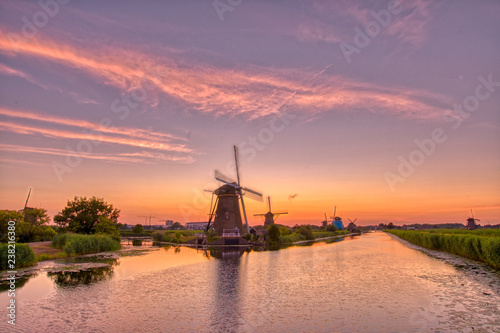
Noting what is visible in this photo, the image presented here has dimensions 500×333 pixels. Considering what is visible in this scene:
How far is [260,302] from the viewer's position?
567 inches

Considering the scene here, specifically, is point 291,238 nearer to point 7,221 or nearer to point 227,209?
point 227,209

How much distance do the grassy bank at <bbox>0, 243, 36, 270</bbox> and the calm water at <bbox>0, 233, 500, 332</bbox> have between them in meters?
3.38

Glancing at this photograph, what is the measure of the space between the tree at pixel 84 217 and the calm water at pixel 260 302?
24.6 meters

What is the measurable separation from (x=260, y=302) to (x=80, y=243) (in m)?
28.7

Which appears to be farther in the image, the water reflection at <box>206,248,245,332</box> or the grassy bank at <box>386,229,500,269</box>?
the grassy bank at <box>386,229,500,269</box>

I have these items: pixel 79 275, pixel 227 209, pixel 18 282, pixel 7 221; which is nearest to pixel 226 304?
pixel 79 275

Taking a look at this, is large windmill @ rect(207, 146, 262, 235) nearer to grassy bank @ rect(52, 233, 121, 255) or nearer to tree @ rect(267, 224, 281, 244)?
tree @ rect(267, 224, 281, 244)

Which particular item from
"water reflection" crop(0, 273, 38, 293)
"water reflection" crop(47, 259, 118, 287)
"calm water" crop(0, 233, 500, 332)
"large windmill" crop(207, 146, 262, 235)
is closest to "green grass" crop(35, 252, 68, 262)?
"water reflection" crop(47, 259, 118, 287)

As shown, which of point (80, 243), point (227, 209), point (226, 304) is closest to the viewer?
point (226, 304)

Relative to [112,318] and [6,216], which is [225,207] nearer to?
[6,216]

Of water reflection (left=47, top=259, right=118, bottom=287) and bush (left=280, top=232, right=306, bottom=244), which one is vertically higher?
bush (left=280, top=232, right=306, bottom=244)

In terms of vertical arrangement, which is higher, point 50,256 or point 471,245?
point 50,256

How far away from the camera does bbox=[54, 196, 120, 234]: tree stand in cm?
4378

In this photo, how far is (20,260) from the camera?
76.3ft
